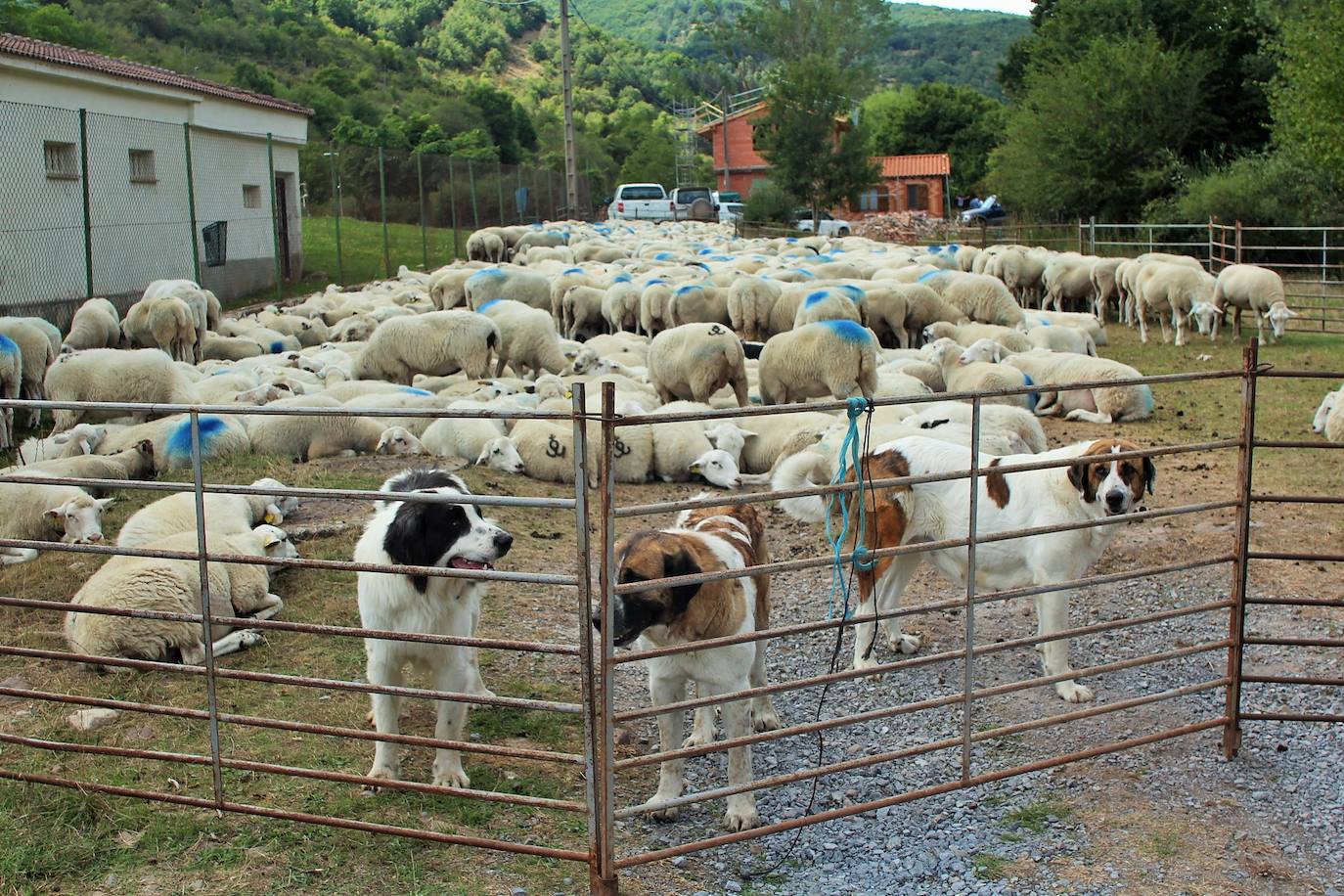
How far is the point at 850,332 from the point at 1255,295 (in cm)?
918

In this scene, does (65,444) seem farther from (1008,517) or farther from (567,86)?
(567,86)

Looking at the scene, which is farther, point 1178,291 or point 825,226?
point 825,226

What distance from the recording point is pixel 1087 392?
13305 mm

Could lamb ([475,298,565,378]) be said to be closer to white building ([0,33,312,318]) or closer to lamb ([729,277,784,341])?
lamb ([729,277,784,341])

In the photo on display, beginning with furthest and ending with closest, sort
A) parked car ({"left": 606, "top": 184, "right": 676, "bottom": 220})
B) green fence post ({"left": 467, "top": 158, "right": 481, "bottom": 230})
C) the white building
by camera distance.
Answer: parked car ({"left": 606, "top": 184, "right": 676, "bottom": 220}), green fence post ({"left": 467, "top": 158, "right": 481, "bottom": 230}), the white building

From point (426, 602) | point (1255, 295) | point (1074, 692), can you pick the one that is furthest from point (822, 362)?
point (1255, 295)

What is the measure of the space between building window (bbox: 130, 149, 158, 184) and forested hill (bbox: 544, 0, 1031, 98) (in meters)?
132

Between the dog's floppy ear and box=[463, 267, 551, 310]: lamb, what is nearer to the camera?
the dog's floppy ear

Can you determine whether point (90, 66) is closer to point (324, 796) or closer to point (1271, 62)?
point (324, 796)

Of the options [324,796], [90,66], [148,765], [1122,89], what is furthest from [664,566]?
[1122,89]

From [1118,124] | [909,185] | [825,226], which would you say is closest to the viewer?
[1118,124]

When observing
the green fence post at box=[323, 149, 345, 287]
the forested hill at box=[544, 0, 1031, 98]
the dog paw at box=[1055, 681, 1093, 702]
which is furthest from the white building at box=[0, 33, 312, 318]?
the forested hill at box=[544, 0, 1031, 98]

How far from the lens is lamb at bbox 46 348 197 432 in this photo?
11.7 meters

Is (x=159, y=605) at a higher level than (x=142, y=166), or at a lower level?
lower
